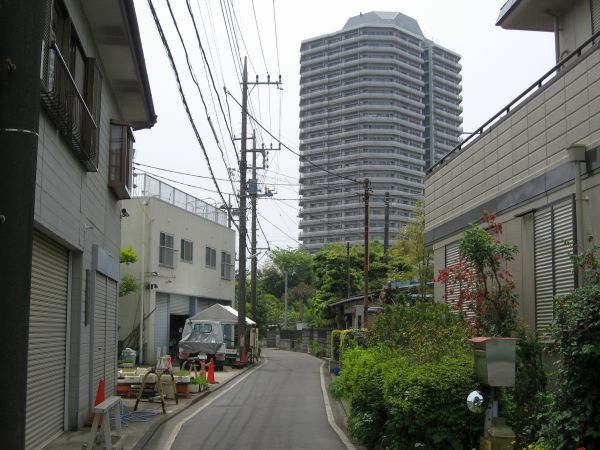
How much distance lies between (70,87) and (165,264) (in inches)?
1038

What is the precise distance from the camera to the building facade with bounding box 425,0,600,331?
9188mm

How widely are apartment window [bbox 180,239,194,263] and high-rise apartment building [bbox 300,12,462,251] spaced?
74.6 metres

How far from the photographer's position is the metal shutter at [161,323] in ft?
115

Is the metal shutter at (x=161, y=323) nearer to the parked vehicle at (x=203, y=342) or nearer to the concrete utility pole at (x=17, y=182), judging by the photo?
the parked vehicle at (x=203, y=342)

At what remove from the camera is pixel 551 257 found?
1033cm

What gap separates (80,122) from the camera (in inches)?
428

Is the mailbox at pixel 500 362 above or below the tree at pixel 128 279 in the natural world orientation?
below

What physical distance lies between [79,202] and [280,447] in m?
5.22

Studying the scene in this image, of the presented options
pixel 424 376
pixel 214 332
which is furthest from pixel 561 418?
pixel 214 332

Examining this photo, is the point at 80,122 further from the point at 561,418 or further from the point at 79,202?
the point at 561,418

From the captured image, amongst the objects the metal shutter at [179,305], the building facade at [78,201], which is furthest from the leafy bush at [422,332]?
the metal shutter at [179,305]

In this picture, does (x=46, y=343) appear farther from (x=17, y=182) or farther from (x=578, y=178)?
(x=578, y=178)

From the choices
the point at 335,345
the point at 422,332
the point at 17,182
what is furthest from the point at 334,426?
the point at 335,345

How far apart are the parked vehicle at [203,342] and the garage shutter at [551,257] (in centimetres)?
2114
